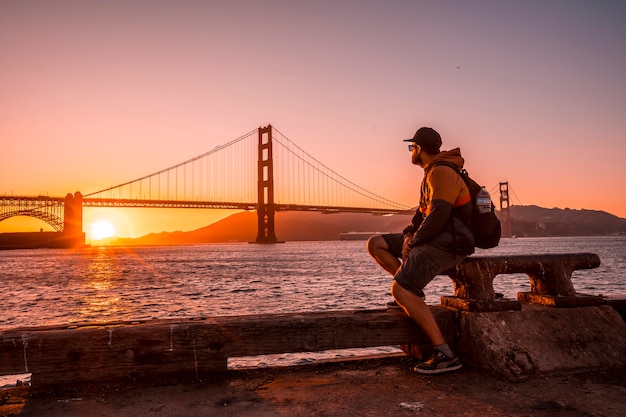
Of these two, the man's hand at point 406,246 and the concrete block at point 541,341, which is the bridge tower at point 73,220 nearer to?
the man's hand at point 406,246

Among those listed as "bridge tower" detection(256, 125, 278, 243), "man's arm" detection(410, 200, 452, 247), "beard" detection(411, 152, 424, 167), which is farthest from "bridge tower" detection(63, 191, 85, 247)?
"man's arm" detection(410, 200, 452, 247)

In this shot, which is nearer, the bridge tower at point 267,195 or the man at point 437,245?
the man at point 437,245

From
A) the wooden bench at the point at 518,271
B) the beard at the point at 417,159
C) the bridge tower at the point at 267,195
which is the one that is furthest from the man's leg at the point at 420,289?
the bridge tower at the point at 267,195

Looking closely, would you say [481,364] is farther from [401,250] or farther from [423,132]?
[423,132]

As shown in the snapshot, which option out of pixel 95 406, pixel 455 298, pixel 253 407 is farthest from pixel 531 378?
pixel 95 406

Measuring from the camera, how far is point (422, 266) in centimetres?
301

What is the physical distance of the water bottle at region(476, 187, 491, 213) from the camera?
10.0 feet

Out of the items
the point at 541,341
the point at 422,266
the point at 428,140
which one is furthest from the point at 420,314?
the point at 428,140

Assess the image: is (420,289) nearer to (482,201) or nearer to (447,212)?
(447,212)

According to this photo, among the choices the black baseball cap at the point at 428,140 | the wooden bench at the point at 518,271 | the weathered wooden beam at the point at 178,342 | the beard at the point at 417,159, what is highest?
the black baseball cap at the point at 428,140

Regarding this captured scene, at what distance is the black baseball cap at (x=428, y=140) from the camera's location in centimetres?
321

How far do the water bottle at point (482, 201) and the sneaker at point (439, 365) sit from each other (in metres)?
→ 0.94

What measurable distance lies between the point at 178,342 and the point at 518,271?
2.33 metres

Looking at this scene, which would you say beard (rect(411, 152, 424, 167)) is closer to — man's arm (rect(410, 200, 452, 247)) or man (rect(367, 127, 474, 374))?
man (rect(367, 127, 474, 374))
